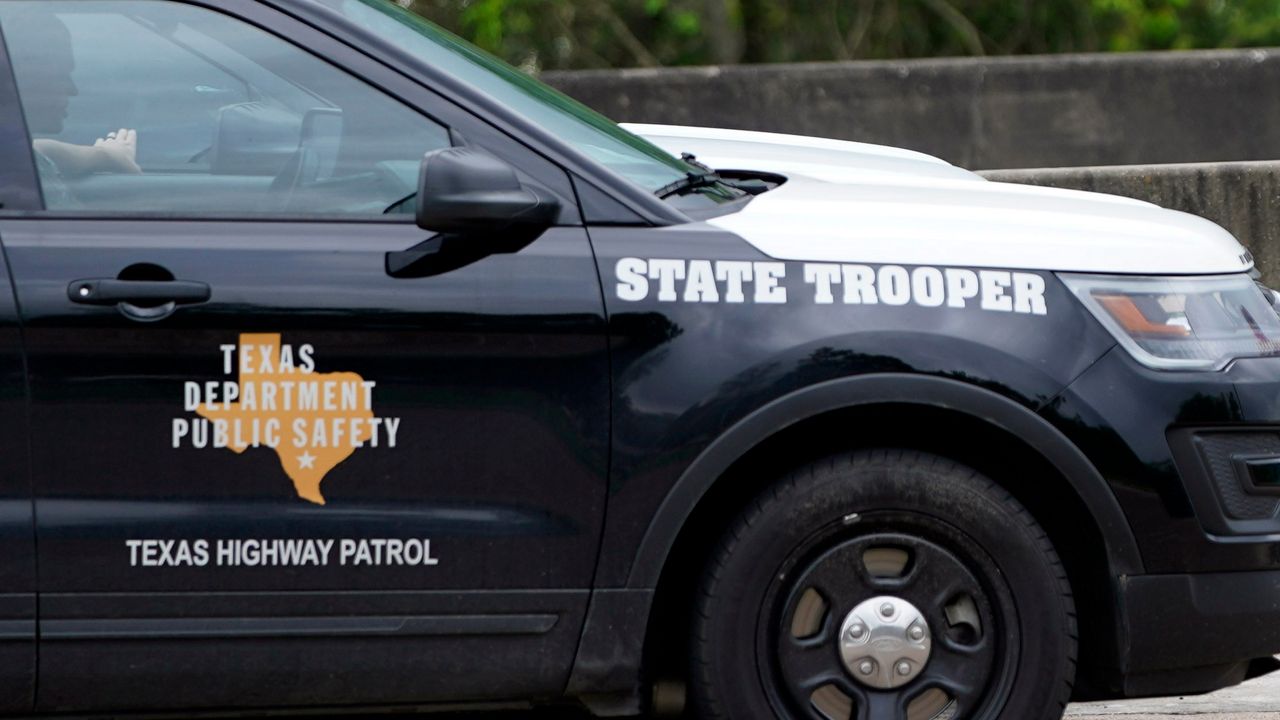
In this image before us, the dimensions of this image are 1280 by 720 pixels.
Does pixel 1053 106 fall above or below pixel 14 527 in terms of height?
above

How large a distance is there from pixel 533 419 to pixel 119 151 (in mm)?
967

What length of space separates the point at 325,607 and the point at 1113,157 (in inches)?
328

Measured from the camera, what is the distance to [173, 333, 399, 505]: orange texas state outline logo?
10.8 feet

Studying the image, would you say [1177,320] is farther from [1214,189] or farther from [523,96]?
[1214,189]

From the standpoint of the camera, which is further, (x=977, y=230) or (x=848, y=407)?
(x=977, y=230)

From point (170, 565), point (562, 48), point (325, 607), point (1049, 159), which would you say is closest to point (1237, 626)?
point (325, 607)

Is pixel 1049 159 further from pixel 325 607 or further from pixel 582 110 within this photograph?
pixel 325 607

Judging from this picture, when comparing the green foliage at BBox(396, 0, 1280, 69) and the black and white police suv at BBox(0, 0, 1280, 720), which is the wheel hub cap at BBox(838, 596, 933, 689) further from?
the green foliage at BBox(396, 0, 1280, 69)

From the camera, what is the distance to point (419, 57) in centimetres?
353

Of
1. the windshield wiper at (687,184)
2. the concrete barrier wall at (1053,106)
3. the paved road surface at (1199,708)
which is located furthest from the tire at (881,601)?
the concrete barrier wall at (1053,106)

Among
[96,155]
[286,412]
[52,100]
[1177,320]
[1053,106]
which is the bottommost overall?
[286,412]

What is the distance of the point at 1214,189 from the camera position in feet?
24.2

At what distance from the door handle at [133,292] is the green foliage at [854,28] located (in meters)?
11.9

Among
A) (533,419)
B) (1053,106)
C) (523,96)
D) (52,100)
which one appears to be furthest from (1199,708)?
(1053,106)
